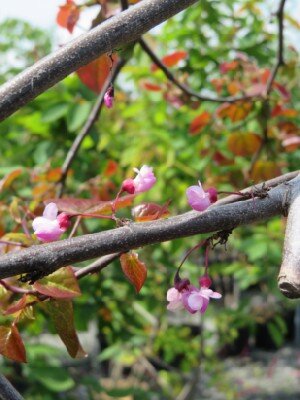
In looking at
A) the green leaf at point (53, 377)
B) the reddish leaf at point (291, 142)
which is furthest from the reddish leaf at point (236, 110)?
the green leaf at point (53, 377)

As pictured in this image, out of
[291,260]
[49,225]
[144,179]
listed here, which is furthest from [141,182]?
[291,260]

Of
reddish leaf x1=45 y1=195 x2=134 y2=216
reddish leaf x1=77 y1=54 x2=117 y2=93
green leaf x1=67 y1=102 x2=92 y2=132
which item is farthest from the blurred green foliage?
reddish leaf x1=45 y1=195 x2=134 y2=216

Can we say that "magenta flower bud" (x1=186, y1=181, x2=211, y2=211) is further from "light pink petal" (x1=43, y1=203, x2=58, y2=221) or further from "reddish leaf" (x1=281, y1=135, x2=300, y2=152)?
"reddish leaf" (x1=281, y1=135, x2=300, y2=152)

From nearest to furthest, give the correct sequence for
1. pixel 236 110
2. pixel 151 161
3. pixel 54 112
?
1. pixel 236 110
2. pixel 54 112
3. pixel 151 161

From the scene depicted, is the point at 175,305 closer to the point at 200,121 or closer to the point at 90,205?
the point at 90,205

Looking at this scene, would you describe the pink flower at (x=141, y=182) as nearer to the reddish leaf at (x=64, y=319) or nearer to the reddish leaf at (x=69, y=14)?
the reddish leaf at (x=64, y=319)
